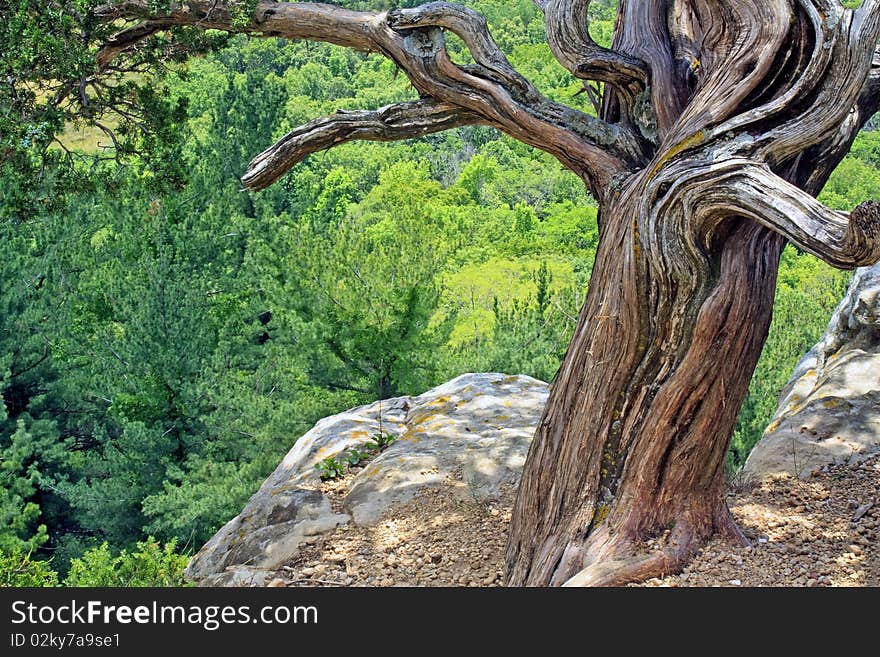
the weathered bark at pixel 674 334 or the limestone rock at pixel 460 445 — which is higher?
the weathered bark at pixel 674 334

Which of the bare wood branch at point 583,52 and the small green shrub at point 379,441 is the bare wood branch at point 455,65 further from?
the small green shrub at point 379,441

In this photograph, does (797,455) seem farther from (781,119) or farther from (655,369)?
(781,119)

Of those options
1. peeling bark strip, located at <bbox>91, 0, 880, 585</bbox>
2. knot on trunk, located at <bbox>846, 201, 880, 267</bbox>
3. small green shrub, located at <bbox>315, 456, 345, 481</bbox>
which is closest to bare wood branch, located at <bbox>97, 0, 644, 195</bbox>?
peeling bark strip, located at <bbox>91, 0, 880, 585</bbox>

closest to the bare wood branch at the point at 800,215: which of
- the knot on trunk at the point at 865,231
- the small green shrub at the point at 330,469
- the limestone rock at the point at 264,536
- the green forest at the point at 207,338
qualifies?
the knot on trunk at the point at 865,231

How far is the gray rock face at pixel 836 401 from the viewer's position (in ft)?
17.3

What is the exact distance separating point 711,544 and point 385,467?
254 cm

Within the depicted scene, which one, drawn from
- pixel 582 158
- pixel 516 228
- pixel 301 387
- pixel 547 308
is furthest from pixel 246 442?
pixel 516 228

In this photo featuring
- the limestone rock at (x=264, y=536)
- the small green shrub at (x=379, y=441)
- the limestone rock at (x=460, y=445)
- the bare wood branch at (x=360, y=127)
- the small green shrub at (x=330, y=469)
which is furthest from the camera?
the small green shrub at (x=379, y=441)

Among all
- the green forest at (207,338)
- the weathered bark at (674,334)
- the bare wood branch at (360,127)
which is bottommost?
the green forest at (207,338)

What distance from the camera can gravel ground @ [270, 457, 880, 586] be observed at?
12.4 ft

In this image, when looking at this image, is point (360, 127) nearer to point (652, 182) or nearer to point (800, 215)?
point (652, 182)

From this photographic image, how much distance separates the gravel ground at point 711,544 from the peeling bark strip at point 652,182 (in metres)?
0.20

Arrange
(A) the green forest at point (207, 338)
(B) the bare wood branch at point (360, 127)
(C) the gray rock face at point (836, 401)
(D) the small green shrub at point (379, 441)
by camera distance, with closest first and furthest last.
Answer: (B) the bare wood branch at point (360, 127), (C) the gray rock face at point (836, 401), (D) the small green shrub at point (379, 441), (A) the green forest at point (207, 338)

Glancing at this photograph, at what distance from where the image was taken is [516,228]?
3494cm
